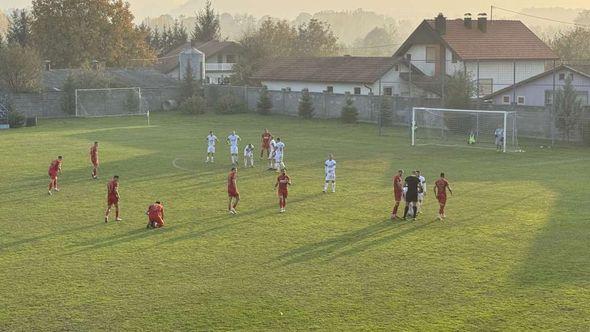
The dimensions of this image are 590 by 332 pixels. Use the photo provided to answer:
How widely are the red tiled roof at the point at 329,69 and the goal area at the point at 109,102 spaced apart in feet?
39.7

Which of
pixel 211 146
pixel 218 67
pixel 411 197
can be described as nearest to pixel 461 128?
pixel 211 146

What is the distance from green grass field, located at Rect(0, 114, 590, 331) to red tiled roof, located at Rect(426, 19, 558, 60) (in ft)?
107

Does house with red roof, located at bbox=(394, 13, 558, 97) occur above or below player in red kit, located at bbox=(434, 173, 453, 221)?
above

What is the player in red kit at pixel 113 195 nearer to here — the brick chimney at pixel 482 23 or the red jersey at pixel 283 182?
Result: the red jersey at pixel 283 182

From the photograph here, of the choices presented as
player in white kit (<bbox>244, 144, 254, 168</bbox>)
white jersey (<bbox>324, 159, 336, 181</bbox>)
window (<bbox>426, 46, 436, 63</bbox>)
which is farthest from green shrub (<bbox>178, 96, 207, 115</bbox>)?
white jersey (<bbox>324, 159, 336, 181</bbox>)

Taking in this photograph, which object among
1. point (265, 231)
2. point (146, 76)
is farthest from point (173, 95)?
point (265, 231)

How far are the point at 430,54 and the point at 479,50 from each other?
4557 mm

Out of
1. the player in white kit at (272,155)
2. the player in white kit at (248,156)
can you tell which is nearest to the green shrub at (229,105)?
the player in white kit at (248,156)

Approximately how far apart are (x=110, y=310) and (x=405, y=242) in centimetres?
909

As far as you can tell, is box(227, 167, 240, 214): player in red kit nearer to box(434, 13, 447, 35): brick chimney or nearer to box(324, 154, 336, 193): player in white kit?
box(324, 154, 336, 193): player in white kit

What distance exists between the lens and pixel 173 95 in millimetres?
76125

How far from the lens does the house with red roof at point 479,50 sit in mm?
68562

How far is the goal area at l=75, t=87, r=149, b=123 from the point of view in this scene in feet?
226

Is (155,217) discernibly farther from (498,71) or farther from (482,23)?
(482,23)
